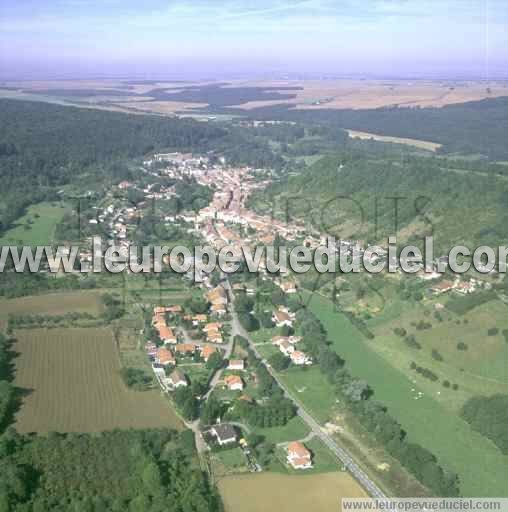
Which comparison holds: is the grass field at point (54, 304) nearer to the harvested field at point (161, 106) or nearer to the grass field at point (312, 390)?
the grass field at point (312, 390)

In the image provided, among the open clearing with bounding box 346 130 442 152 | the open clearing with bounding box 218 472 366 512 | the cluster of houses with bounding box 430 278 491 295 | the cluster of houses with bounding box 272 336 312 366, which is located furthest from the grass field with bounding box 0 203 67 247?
the open clearing with bounding box 346 130 442 152

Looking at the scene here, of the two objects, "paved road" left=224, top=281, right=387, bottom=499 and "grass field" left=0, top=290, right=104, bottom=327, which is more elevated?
"grass field" left=0, top=290, right=104, bottom=327

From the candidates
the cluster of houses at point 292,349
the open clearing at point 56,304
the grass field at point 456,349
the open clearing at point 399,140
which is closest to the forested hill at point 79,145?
the open clearing at point 56,304

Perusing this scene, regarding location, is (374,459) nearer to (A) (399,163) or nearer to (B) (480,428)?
(B) (480,428)

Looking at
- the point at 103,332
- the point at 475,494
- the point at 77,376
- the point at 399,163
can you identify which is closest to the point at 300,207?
the point at 399,163

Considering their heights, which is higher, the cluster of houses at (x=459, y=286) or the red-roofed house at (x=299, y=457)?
the cluster of houses at (x=459, y=286)

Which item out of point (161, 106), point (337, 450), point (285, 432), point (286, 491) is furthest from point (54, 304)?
point (161, 106)

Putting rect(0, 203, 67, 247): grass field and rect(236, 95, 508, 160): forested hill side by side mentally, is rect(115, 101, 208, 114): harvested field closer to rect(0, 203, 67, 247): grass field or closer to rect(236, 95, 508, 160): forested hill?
rect(236, 95, 508, 160): forested hill
